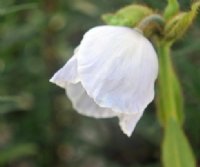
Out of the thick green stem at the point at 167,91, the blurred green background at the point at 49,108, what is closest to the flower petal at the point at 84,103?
the thick green stem at the point at 167,91

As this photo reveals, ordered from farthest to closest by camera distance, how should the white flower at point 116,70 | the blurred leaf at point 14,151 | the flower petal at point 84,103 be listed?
1. the blurred leaf at point 14,151
2. the flower petal at point 84,103
3. the white flower at point 116,70

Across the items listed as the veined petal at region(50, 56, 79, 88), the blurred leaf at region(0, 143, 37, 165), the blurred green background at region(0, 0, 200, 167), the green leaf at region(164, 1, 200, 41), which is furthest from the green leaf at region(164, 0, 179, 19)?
the blurred leaf at region(0, 143, 37, 165)

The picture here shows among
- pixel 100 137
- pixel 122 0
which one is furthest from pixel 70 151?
pixel 122 0

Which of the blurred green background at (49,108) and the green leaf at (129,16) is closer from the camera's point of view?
the green leaf at (129,16)

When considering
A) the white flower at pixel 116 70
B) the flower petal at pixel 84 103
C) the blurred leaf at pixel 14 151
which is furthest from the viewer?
the blurred leaf at pixel 14 151

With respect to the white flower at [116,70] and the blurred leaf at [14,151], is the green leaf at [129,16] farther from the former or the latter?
the blurred leaf at [14,151]

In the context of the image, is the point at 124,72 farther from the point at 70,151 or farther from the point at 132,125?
the point at 70,151

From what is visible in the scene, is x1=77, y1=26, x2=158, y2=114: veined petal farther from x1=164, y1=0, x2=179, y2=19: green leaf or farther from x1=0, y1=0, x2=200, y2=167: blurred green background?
x1=0, y1=0, x2=200, y2=167: blurred green background
